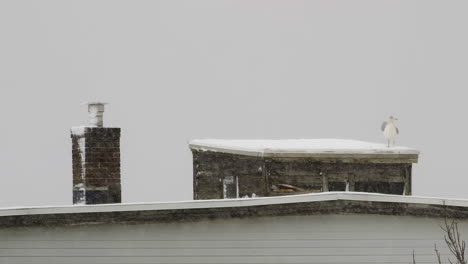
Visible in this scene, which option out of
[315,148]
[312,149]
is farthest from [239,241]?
[315,148]

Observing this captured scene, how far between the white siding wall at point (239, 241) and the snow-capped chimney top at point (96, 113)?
4569 millimetres

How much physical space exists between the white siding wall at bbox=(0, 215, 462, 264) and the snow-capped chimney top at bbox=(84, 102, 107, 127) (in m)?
4.57

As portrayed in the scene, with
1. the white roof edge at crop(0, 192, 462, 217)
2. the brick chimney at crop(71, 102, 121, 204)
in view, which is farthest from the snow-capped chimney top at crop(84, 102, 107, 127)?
the white roof edge at crop(0, 192, 462, 217)

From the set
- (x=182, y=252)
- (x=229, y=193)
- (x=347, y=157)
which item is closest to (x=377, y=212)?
(x=182, y=252)

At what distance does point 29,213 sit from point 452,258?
6517 millimetres

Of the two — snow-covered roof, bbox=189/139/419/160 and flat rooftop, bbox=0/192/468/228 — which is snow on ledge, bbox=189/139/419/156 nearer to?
snow-covered roof, bbox=189/139/419/160

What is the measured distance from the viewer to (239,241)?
49.5 feet

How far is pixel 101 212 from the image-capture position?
48.3 feet

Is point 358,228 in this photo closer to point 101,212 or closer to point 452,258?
point 452,258

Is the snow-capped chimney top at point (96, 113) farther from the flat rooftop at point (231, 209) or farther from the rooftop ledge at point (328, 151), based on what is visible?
the flat rooftop at point (231, 209)

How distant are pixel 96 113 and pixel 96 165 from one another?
1.15m

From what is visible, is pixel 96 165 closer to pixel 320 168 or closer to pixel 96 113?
pixel 96 113

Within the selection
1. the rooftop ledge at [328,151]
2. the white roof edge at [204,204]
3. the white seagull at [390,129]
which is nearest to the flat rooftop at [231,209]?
the white roof edge at [204,204]

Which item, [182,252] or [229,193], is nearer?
[182,252]
